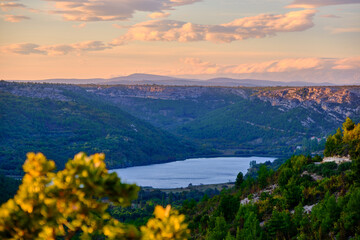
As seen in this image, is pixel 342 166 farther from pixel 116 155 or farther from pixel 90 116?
pixel 90 116

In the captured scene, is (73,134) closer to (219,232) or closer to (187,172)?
(187,172)

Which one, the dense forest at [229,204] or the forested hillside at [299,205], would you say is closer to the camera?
the dense forest at [229,204]

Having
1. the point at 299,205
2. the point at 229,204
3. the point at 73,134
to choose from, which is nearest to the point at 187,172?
the point at 73,134

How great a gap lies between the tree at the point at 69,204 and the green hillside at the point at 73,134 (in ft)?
429

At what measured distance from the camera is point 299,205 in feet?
102

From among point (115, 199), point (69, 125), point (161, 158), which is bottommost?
point (161, 158)

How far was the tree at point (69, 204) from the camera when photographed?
291 inches

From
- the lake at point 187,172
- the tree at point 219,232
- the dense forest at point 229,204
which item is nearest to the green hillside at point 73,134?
the lake at point 187,172

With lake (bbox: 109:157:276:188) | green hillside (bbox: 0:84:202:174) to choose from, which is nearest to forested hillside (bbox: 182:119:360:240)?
lake (bbox: 109:157:276:188)

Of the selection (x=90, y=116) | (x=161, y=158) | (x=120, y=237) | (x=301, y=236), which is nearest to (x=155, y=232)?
(x=120, y=237)

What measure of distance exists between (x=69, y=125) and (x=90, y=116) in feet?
46.1

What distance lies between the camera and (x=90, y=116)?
633 feet

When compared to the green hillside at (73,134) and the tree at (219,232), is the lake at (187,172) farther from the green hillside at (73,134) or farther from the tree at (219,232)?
the tree at (219,232)

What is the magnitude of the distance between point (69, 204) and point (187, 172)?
465 ft
